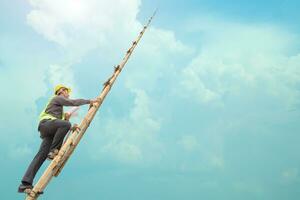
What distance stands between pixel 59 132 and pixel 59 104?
28.7 inches

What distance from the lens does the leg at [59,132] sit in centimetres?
990

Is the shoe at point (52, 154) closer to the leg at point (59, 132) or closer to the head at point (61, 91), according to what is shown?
the leg at point (59, 132)

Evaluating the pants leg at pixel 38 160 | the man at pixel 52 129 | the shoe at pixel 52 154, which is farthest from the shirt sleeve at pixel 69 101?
the shoe at pixel 52 154

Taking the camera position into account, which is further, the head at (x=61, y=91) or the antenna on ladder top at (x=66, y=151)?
the head at (x=61, y=91)

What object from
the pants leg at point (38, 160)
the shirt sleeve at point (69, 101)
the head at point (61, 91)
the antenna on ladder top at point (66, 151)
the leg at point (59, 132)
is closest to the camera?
the antenna on ladder top at point (66, 151)

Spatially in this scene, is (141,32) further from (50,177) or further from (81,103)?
(50,177)

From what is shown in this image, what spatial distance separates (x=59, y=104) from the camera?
33.7 ft

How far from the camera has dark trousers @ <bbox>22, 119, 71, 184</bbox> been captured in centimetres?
984

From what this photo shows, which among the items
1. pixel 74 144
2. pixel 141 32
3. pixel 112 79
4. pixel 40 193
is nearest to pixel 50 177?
pixel 40 193

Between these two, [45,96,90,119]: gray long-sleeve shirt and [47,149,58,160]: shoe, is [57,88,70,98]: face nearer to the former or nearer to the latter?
[45,96,90,119]: gray long-sleeve shirt

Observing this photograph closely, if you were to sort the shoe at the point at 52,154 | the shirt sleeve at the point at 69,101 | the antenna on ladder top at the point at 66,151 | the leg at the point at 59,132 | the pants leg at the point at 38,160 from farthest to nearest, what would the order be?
the shirt sleeve at the point at 69,101
the leg at the point at 59,132
the shoe at the point at 52,154
the pants leg at the point at 38,160
the antenna on ladder top at the point at 66,151

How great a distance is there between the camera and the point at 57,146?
994 centimetres

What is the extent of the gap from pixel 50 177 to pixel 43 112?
1.95 m

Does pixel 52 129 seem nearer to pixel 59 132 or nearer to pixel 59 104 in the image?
pixel 59 132
